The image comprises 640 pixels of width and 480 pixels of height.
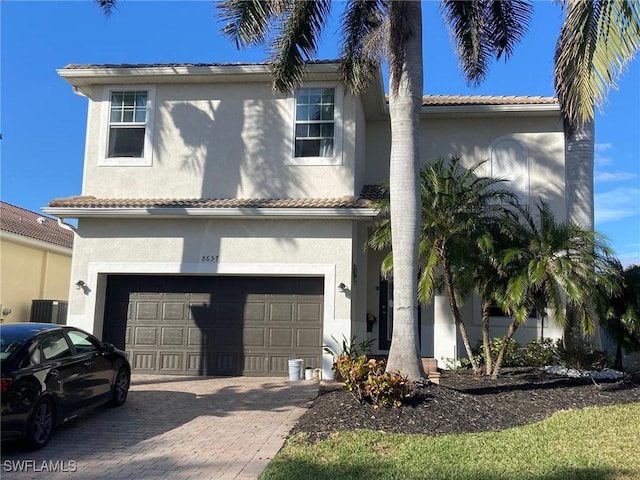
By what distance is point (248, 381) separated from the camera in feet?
38.5

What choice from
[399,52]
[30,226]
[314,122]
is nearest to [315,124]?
[314,122]

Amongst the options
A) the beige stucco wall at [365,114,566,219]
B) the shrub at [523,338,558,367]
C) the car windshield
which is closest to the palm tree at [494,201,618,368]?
the shrub at [523,338,558,367]

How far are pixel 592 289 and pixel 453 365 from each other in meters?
3.99

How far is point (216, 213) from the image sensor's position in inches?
472

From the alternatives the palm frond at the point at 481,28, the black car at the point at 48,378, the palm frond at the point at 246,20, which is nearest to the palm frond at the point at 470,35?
the palm frond at the point at 481,28

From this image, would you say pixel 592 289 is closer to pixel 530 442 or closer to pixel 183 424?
pixel 530 442

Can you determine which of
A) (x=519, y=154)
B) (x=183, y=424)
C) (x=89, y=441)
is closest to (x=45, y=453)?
(x=89, y=441)

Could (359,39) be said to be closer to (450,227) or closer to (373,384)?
(450,227)

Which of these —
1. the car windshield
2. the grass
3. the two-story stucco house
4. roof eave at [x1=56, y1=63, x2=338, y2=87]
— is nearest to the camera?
the grass

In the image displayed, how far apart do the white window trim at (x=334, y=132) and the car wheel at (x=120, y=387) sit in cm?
586

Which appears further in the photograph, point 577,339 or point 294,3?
point 577,339

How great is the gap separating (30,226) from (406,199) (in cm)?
1725

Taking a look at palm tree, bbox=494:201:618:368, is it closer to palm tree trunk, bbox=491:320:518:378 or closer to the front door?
palm tree trunk, bbox=491:320:518:378

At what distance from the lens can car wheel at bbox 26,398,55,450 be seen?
6434 mm
